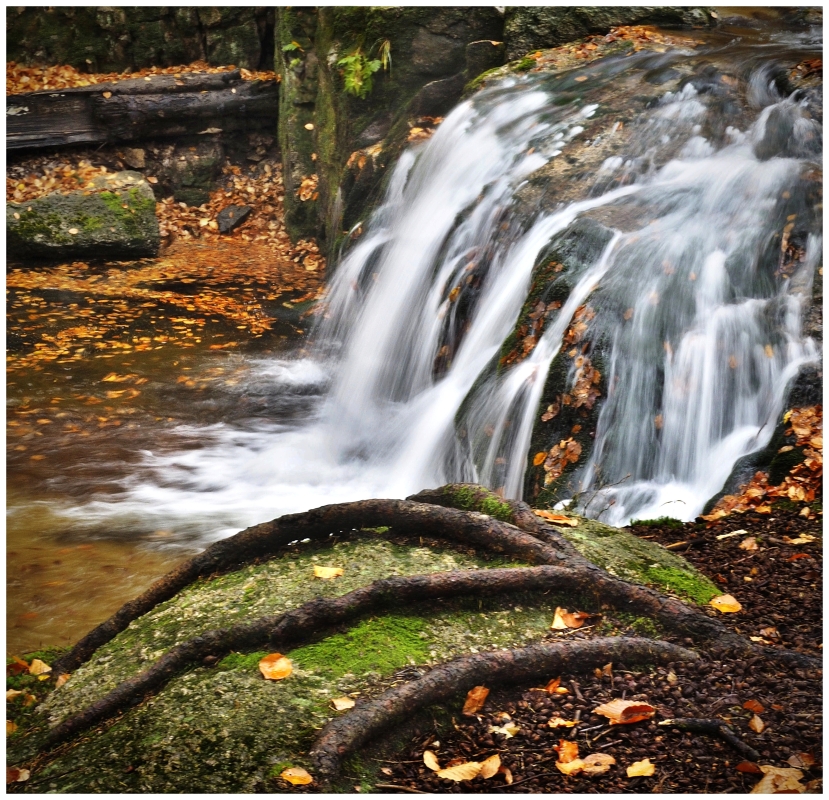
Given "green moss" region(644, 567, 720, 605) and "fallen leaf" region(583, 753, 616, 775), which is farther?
"green moss" region(644, 567, 720, 605)

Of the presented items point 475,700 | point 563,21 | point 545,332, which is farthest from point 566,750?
point 563,21

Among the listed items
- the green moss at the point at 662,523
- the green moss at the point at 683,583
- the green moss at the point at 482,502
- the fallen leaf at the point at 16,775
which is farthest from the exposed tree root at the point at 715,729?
the fallen leaf at the point at 16,775

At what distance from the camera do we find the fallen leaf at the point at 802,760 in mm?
2218

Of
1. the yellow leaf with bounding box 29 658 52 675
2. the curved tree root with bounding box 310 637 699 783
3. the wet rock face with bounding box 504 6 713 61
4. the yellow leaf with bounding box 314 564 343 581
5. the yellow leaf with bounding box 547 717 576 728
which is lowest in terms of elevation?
the yellow leaf with bounding box 29 658 52 675

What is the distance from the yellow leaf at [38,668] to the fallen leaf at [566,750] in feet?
7.72

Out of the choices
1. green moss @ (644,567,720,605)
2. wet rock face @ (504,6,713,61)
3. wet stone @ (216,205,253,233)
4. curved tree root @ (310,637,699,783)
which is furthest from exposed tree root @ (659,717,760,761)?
wet stone @ (216,205,253,233)

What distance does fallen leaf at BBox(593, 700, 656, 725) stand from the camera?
2318 millimetres

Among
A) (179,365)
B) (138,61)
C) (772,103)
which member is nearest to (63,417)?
(179,365)

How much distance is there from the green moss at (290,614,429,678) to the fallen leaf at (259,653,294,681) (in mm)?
36

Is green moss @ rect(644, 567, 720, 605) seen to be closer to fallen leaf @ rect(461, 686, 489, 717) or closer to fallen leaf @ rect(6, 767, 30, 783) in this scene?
fallen leaf @ rect(461, 686, 489, 717)

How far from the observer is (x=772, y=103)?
260 inches

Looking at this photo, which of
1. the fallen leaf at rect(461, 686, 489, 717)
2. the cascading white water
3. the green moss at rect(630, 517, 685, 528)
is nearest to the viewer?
the fallen leaf at rect(461, 686, 489, 717)

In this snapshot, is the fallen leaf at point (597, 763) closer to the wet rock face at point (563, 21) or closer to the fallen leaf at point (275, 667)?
the fallen leaf at point (275, 667)

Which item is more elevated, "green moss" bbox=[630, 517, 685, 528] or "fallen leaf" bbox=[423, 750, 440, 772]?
"fallen leaf" bbox=[423, 750, 440, 772]
